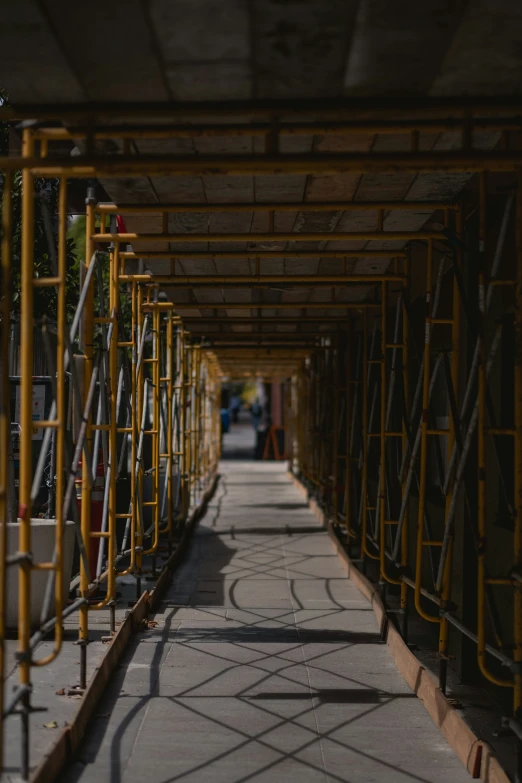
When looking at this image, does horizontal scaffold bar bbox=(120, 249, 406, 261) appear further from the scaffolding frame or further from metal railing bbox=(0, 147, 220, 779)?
metal railing bbox=(0, 147, 220, 779)

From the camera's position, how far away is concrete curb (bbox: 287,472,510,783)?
5.12 m

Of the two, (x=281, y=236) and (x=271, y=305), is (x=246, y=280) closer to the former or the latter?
(x=271, y=305)

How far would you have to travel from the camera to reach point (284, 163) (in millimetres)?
4988

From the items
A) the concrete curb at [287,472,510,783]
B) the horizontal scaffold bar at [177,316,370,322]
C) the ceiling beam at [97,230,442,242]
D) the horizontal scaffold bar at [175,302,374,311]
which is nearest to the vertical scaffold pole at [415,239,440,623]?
the ceiling beam at [97,230,442,242]

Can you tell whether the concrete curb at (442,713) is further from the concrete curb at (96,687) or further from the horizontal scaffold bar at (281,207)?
the horizontal scaffold bar at (281,207)

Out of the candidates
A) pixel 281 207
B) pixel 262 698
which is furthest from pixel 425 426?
pixel 262 698

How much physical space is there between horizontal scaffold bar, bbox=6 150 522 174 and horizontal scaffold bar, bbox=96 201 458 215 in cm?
124

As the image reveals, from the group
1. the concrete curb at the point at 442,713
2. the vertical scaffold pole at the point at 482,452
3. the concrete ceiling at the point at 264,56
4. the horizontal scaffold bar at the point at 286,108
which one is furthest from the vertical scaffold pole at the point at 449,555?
the horizontal scaffold bar at the point at 286,108

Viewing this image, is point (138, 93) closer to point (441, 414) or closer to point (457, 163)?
point (457, 163)

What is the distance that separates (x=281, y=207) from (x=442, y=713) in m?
3.44

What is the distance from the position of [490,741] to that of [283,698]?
1.59 metres

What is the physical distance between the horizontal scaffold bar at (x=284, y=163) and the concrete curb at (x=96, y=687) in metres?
3.04

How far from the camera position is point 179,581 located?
11.7m

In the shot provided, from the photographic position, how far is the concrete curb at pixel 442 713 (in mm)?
5121
